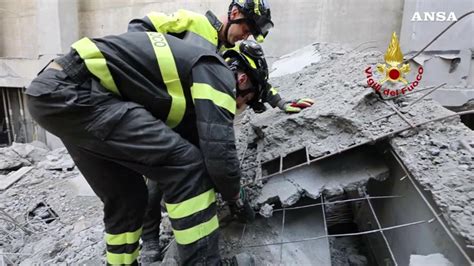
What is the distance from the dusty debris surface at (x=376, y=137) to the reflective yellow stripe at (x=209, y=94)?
0.74m

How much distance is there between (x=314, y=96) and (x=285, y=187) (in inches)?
38.3

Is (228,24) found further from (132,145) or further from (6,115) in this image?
(6,115)

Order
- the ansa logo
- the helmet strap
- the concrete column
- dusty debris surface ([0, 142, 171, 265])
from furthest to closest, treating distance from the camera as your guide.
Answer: the concrete column < dusty debris surface ([0, 142, 171, 265]) < the helmet strap < the ansa logo

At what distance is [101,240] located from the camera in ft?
9.23

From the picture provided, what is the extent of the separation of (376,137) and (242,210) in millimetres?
877

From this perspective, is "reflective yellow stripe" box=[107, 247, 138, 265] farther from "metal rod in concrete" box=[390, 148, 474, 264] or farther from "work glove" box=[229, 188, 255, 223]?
"metal rod in concrete" box=[390, 148, 474, 264]

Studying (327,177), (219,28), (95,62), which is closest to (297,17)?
(219,28)

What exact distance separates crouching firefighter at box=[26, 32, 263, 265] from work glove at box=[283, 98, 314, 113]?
93 cm

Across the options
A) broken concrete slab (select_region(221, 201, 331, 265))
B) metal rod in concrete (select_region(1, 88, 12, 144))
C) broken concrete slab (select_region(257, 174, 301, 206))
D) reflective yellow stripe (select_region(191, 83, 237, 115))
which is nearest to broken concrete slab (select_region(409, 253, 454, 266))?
broken concrete slab (select_region(221, 201, 331, 265))

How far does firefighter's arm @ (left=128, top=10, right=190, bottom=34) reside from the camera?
2501 mm

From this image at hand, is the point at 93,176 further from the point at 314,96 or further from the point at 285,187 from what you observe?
the point at 314,96

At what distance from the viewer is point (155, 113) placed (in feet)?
5.84

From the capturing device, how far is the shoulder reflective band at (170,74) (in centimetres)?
167

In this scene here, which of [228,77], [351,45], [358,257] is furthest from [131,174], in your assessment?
[351,45]
